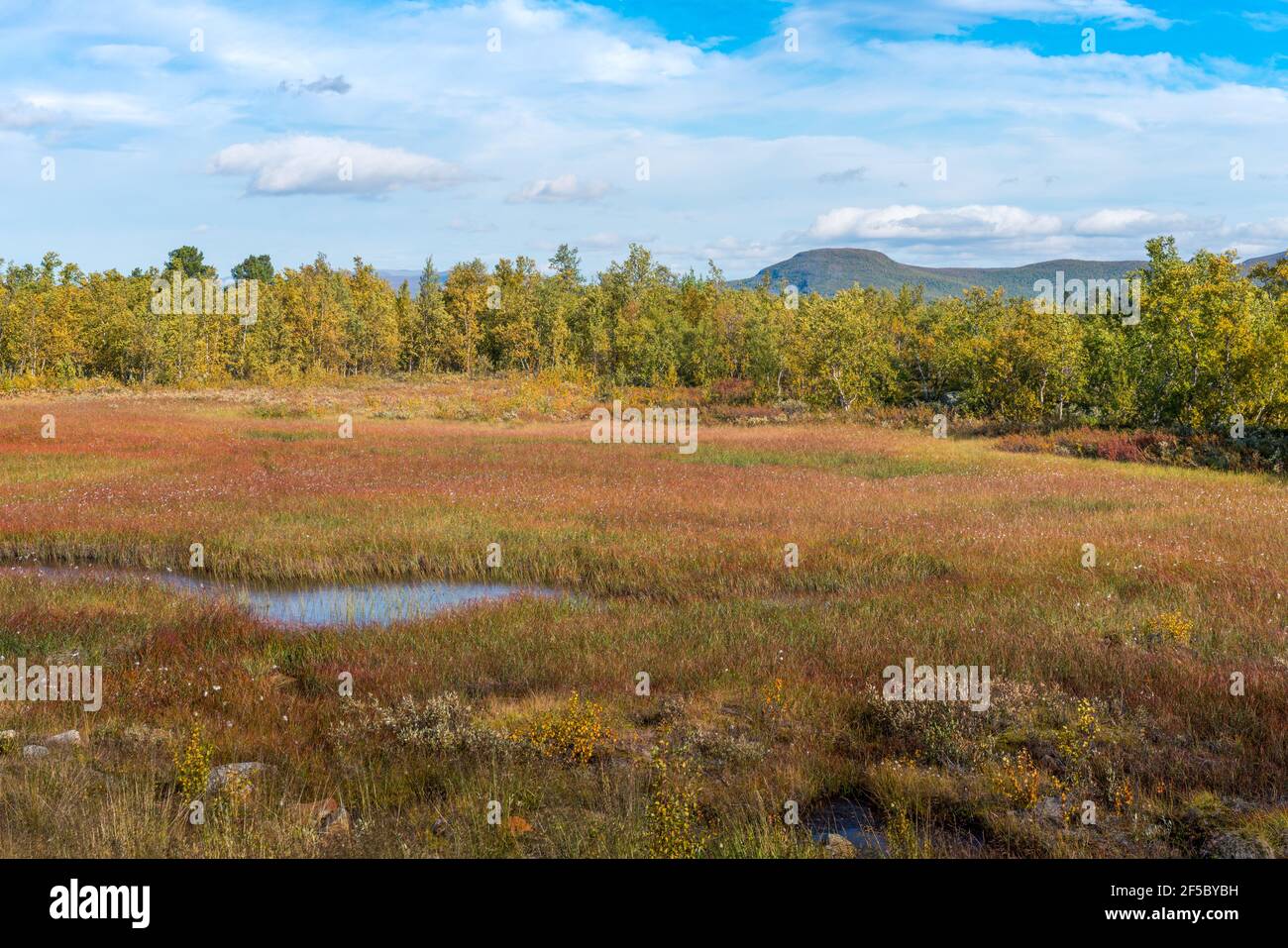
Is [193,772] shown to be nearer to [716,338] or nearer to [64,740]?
[64,740]

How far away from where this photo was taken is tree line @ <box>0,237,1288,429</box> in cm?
3179

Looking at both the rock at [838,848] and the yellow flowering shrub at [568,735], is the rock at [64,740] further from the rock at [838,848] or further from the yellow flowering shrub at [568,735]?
the rock at [838,848]

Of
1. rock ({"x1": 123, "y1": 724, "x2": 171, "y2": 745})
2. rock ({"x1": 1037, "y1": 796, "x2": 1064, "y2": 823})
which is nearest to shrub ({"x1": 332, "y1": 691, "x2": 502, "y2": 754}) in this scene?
rock ({"x1": 123, "y1": 724, "x2": 171, "y2": 745})

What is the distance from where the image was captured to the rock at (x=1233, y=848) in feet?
17.7

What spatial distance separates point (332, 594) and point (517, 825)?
936 centimetres

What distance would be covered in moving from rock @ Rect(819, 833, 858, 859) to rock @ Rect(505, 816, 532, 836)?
1945 mm

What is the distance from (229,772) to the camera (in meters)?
6.43

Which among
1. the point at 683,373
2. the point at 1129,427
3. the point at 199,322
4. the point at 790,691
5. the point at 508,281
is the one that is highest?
the point at 508,281

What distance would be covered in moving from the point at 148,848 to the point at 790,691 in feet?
18.6

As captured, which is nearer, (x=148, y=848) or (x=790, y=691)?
(x=148, y=848)

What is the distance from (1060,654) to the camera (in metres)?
9.52

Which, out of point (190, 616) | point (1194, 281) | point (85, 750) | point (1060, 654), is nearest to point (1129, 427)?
point (1194, 281)

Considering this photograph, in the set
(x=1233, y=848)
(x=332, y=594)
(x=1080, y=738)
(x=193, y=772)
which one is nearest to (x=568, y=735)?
(x=193, y=772)
